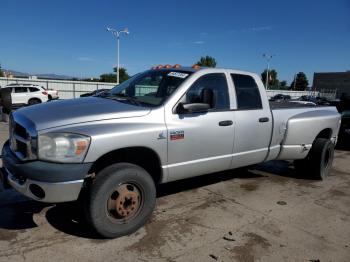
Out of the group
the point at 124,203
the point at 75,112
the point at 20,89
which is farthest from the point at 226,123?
the point at 20,89

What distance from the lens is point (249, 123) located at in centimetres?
465

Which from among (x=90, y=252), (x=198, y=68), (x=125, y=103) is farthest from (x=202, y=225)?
(x=198, y=68)

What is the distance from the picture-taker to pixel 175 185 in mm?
5355

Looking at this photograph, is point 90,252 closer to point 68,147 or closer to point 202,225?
point 68,147

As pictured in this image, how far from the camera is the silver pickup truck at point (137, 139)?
307 cm

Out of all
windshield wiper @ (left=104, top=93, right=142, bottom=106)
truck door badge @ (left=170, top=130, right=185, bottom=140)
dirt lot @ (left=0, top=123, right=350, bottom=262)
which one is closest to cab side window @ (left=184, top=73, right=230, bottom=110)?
truck door badge @ (left=170, top=130, right=185, bottom=140)

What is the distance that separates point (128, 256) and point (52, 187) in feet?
3.14

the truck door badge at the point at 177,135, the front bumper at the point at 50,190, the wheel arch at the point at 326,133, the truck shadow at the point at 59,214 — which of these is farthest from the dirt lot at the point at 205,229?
the wheel arch at the point at 326,133

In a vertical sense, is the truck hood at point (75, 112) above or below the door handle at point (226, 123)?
above

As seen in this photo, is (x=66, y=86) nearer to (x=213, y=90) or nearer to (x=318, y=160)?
(x=318, y=160)

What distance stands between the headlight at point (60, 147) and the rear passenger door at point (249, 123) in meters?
2.24

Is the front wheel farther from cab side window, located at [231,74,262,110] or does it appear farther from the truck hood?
cab side window, located at [231,74,262,110]

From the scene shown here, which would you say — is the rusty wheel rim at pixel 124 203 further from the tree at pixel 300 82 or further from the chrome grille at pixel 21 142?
the tree at pixel 300 82

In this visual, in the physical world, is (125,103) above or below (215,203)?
above
